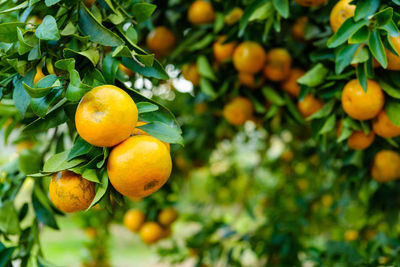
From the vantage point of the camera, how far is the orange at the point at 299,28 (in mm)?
1449

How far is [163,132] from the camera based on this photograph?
868 mm

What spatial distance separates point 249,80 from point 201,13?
1.13ft

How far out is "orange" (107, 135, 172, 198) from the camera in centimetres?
79

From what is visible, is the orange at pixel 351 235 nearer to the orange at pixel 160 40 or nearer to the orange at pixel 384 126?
the orange at pixel 384 126


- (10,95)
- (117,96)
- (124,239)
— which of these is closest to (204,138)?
(10,95)

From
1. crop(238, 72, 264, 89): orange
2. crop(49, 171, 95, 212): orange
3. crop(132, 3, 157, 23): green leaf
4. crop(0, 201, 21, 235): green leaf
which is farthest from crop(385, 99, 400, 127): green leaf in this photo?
crop(0, 201, 21, 235): green leaf

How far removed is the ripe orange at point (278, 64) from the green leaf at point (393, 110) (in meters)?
0.43

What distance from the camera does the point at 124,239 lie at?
8.38 metres

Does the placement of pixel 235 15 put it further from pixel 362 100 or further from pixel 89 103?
pixel 89 103

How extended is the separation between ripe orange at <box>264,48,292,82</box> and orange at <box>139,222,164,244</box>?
1.14 meters

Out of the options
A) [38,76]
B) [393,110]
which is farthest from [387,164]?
[38,76]

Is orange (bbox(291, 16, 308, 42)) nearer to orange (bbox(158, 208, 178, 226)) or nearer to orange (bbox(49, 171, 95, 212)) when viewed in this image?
orange (bbox(49, 171, 95, 212))

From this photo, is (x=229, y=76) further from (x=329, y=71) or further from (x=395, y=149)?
(x=395, y=149)

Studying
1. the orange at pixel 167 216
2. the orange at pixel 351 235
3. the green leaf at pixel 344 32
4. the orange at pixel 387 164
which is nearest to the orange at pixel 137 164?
the green leaf at pixel 344 32
